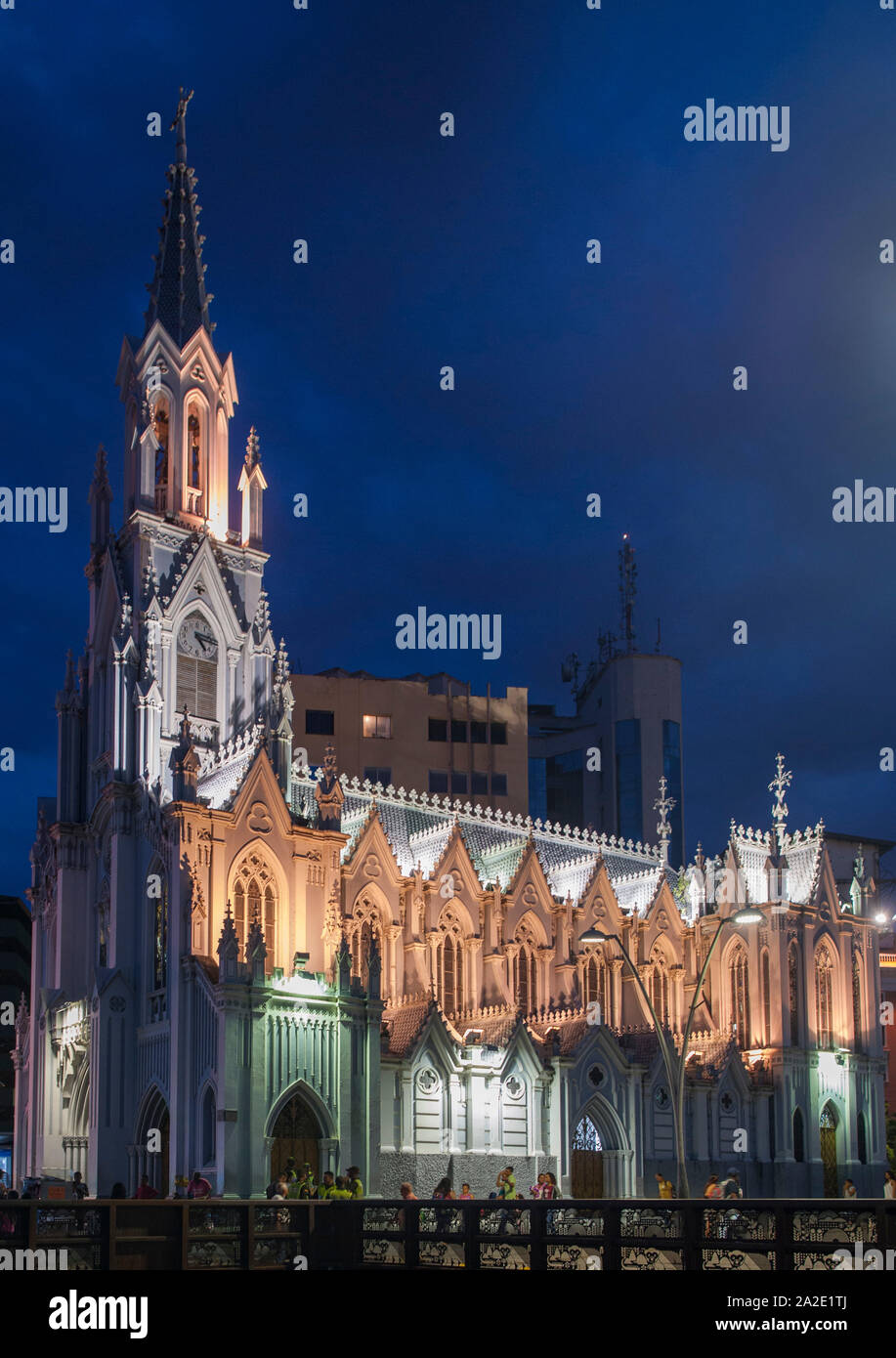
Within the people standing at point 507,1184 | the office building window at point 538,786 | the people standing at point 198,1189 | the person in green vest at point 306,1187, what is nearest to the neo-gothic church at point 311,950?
the person in green vest at point 306,1187

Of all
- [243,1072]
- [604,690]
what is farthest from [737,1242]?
[604,690]

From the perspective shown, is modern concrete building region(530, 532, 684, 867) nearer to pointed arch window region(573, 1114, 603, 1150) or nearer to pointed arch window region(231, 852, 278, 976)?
pointed arch window region(573, 1114, 603, 1150)

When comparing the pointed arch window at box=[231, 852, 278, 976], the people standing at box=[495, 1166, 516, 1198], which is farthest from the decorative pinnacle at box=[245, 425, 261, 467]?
the people standing at box=[495, 1166, 516, 1198]

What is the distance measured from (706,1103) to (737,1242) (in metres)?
40.3

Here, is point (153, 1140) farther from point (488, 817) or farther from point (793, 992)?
point (793, 992)

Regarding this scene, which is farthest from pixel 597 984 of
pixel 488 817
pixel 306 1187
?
pixel 306 1187

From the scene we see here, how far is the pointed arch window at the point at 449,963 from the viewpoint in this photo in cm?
5859

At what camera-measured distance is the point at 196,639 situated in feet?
193

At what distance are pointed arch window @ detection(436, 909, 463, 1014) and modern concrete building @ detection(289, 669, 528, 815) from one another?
33.2m

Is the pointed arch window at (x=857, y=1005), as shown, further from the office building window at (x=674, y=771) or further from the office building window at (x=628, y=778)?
the office building window at (x=628, y=778)

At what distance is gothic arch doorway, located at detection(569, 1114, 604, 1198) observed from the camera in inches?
2205

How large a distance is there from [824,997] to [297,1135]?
27.1 m
